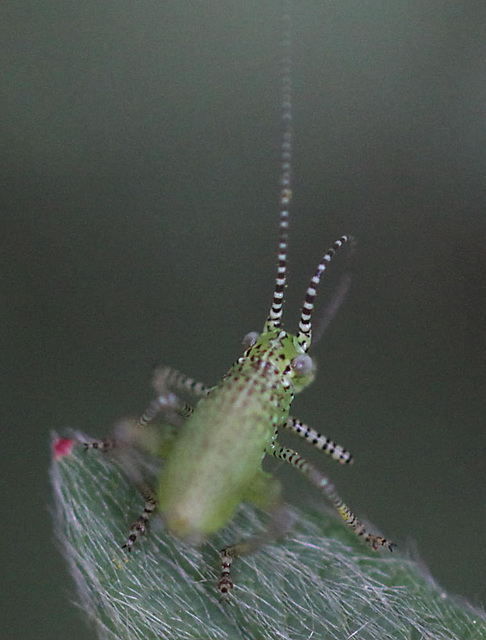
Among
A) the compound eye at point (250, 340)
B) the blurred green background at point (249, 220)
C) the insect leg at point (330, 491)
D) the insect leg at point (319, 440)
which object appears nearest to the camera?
the insect leg at point (330, 491)

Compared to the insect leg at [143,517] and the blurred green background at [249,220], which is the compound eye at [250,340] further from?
the blurred green background at [249,220]

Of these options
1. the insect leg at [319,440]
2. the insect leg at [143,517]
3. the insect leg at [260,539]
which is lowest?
the insect leg at [143,517]

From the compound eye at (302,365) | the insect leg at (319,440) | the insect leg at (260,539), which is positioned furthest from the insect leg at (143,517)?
the compound eye at (302,365)

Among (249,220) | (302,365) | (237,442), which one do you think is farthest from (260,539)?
(249,220)

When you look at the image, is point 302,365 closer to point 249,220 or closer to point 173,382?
point 173,382

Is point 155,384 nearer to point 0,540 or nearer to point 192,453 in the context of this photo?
point 192,453
